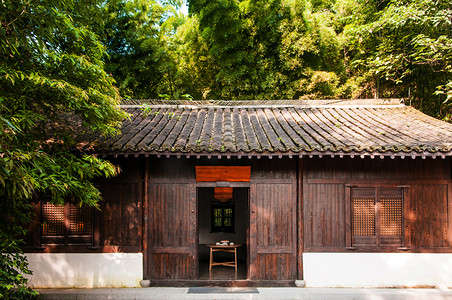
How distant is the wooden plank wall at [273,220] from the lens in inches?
283

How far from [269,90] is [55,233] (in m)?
11.4

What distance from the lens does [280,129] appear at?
7633 mm

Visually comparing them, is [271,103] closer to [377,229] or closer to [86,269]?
[377,229]

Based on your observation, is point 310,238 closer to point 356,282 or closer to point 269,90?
point 356,282

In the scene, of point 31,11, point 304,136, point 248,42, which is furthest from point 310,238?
point 248,42

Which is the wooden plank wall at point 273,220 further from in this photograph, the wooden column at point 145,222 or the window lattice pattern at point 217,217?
the window lattice pattern at point 217,217

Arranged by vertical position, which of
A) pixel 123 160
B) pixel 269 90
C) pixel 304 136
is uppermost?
pixel 269 90

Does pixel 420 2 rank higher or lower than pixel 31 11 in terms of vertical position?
higher

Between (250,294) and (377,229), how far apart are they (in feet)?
10.4

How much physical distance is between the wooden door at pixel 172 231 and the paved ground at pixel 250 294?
522 mm

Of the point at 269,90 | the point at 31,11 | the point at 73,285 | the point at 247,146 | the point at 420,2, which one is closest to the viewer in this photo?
the point at 31,11

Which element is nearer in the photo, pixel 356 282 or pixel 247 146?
pixel 247 146

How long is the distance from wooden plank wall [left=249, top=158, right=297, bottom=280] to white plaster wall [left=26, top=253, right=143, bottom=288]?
2.63 metres

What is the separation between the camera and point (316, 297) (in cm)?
657
